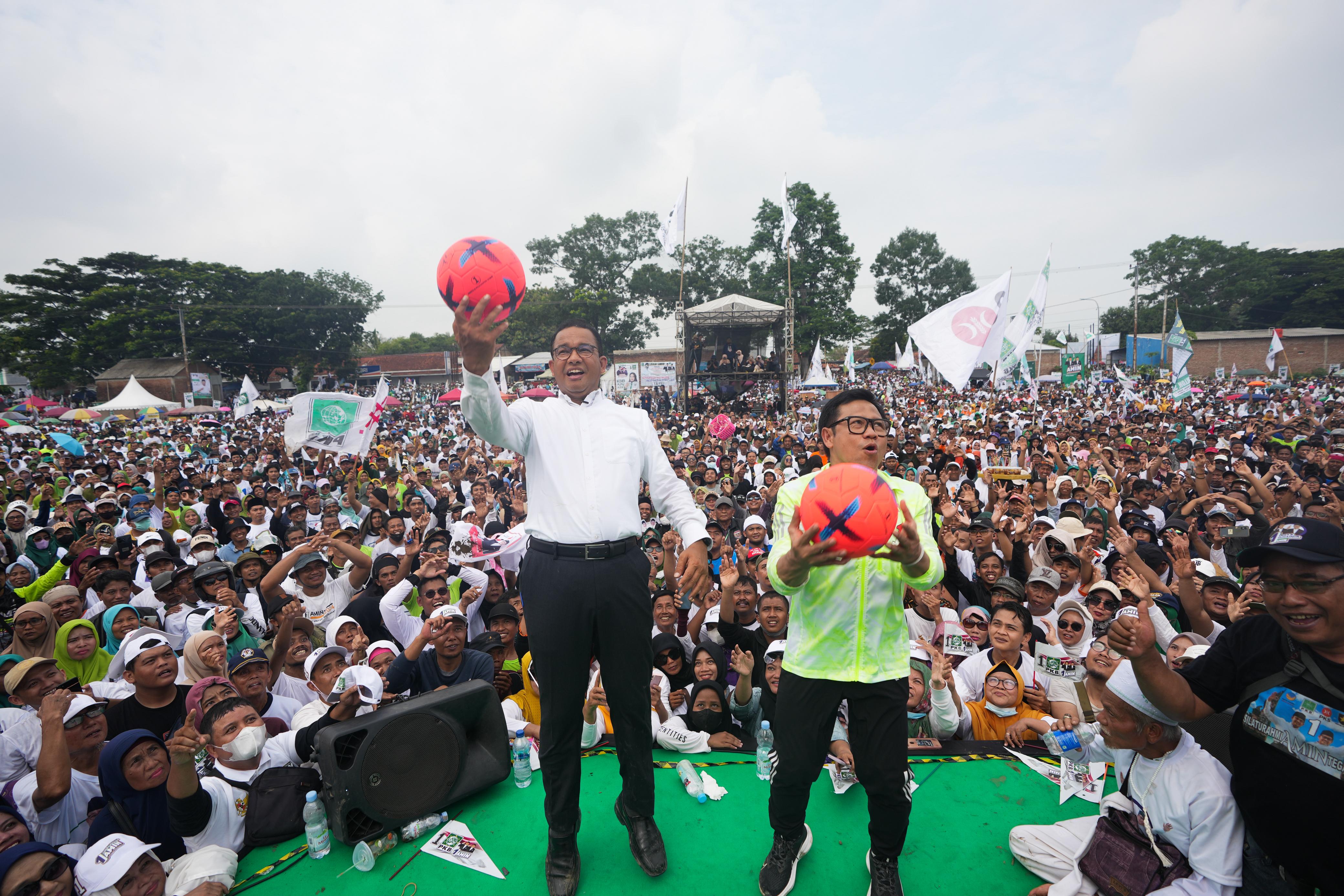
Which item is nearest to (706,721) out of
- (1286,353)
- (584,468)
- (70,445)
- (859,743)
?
(859,743)

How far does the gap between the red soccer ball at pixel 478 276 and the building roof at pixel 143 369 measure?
5163 centimetres

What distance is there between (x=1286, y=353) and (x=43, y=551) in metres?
61.1

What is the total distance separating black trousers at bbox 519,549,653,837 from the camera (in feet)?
7.41

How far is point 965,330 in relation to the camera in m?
10.4

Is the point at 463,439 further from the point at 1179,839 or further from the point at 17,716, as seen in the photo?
the point at 1179,839

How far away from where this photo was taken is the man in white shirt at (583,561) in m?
2.27

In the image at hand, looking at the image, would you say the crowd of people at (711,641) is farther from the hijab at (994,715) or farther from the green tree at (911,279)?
the green tree at (911,279)

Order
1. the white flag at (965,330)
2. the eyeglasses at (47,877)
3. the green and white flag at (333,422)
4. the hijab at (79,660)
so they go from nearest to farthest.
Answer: the eyeglasses at (47,877)
the hijab at (79,660)
the green and white flag at (333,422)
the white flag at (965,330)

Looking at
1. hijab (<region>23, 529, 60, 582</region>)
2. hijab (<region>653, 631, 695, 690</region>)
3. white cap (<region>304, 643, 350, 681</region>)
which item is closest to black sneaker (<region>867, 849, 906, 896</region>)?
hijab (<region>653, 631, 695, 690</region>)

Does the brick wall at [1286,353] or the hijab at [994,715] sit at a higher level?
the brick wall at [1286,353]

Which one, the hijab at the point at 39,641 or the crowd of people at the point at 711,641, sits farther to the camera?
the hijab at the point at 39,641

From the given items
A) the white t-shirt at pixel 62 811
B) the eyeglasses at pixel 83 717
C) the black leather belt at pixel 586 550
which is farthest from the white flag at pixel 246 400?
the black leather belt at pixel 586 550

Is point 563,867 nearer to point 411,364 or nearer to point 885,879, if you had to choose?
point 885,879

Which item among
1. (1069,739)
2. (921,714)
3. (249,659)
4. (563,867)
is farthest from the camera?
(249,659)
